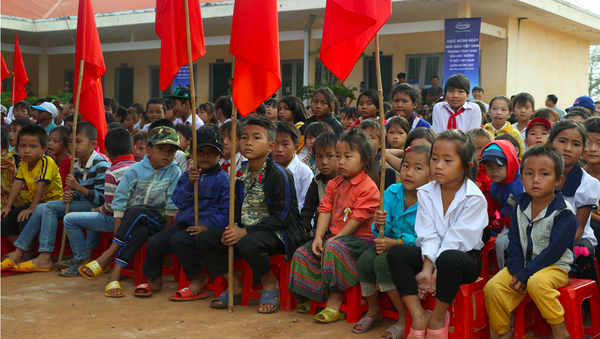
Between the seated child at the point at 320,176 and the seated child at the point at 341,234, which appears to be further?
the seated child at the point at 320,176

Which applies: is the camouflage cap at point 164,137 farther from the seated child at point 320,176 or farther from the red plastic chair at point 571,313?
the red plastic chair at point 571,313

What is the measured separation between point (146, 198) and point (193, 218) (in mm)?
547

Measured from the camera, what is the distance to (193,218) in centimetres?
411

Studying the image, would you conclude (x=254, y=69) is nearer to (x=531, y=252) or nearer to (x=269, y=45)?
(x=269, y=45)

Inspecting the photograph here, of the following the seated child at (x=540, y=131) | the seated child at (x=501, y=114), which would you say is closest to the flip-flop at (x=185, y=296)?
the seated child at (x=540, y=131)

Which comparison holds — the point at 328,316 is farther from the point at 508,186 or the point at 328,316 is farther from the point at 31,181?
the point at 31,181

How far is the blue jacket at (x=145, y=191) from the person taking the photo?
14.4ft

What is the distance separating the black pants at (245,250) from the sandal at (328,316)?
1.67 feet

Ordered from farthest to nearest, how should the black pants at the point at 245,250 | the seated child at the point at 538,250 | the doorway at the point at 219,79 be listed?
the doorway at the point at 219,79 → the black pants at the point at 245,250 → the seated child at the point at 538,250

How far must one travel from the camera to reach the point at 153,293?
13.5 feet

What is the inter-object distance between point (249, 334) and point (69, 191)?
2560 mm

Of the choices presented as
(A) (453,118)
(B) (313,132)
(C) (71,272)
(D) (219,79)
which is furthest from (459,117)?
(D) (219,79)

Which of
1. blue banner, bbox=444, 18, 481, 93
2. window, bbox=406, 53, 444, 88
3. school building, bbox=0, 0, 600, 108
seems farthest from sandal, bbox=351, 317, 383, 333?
window, bbox=406, 53, 444, 88

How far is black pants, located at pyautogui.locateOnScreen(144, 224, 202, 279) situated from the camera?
392cm
